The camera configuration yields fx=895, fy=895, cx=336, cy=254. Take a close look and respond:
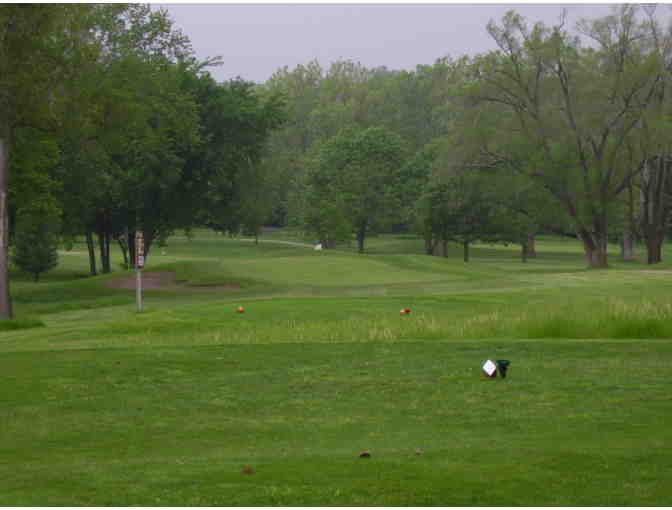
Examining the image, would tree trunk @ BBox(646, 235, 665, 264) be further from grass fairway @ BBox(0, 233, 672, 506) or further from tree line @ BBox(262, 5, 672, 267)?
grass fairway @ BBox(0, 233, 672, 506)

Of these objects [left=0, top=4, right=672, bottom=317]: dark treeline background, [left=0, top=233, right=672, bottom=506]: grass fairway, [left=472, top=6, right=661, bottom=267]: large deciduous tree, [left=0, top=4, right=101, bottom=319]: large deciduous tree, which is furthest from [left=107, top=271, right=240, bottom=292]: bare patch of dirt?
[left=472, top=6, right=661, bottom=267]: large deciduous tree

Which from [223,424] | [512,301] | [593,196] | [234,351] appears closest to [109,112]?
[512,301]

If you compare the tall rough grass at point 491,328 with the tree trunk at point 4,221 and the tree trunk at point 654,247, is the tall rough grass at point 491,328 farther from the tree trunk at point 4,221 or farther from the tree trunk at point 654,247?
the tree trunk at point 654,247

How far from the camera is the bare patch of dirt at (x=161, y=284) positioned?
36.6m

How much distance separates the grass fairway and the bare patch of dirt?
551 inches

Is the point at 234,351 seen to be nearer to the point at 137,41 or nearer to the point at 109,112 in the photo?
the point at 109,112

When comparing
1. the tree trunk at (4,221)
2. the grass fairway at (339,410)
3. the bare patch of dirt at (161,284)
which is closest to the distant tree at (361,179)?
the bare patch of dirt at (161,284)

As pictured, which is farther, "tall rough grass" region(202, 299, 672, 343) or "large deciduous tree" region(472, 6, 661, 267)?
"large deciduous tree" region(472, 6, 661, 267)

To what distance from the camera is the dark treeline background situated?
88.4 feet

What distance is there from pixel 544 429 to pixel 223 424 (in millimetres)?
3414

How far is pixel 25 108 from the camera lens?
24.7 metres

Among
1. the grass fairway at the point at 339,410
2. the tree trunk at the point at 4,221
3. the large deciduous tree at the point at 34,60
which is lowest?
the grass fairway at the point at 339,410

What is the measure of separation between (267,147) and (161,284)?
21.0m

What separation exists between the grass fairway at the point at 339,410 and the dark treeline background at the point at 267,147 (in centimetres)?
837
